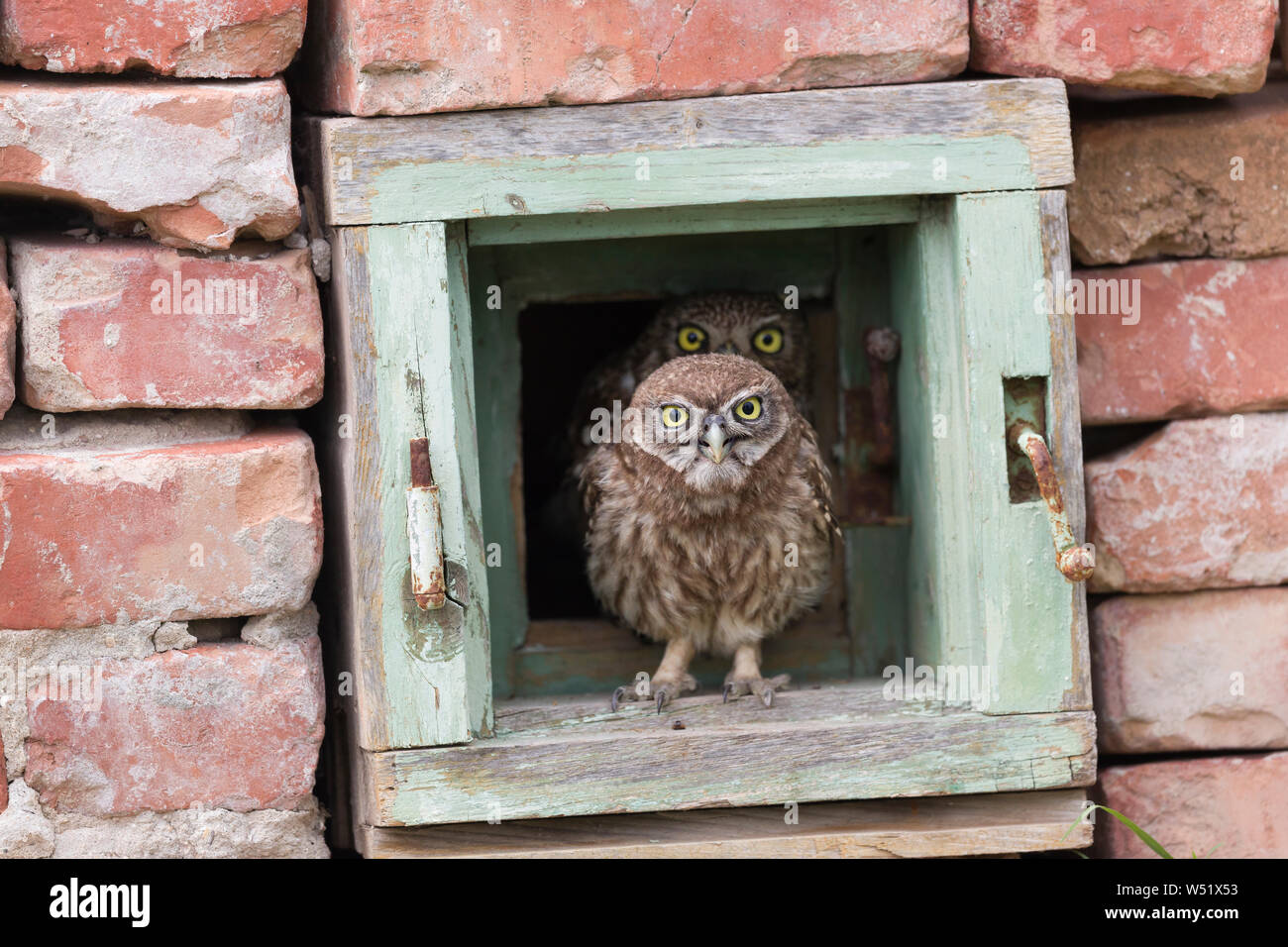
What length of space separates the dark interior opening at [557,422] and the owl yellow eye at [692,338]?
1.21 ft

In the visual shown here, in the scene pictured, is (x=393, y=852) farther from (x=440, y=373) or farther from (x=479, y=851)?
(x=440, y=373)

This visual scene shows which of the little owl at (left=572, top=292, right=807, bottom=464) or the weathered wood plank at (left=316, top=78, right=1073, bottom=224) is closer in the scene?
the weathered wood plank at (left=316, top=78, right=1073, bottom=224)

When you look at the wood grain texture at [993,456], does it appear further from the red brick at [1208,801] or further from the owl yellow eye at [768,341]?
the owl yellow eye at [768,341]

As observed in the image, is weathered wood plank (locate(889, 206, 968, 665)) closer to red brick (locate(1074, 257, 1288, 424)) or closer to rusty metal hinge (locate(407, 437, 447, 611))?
red brick (locate(1074, 257, 1288, 424))

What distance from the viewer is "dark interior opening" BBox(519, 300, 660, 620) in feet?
13.3

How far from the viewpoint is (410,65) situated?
90.2 inches

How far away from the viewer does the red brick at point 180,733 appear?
2334 millimetres

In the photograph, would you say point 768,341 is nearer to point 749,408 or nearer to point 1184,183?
point 749,408

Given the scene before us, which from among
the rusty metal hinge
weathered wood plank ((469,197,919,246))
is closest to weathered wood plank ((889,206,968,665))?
weathered wood plank ((469,197,919,246))

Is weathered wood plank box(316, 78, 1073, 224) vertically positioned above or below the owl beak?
above

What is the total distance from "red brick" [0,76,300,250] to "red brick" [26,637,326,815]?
0.74 m

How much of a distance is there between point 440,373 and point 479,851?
2.89 ft

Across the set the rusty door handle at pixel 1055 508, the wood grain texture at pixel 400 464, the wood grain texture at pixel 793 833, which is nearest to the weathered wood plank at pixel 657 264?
the wood grain texture at pixel 400 464

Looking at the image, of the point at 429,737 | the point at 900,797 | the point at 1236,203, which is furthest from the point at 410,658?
the point at 1236,203
